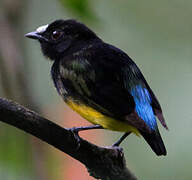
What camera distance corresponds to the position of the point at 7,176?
3199 mm

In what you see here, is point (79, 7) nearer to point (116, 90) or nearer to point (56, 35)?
point (116, 90)

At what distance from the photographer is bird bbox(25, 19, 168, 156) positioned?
11.3 feet

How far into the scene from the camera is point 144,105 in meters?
3.64

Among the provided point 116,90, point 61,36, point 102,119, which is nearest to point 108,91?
point 116,90

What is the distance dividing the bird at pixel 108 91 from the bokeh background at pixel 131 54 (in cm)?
23

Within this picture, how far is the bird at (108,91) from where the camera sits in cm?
345

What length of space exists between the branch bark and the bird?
0.76ft

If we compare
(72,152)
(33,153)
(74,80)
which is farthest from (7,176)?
(74,80)

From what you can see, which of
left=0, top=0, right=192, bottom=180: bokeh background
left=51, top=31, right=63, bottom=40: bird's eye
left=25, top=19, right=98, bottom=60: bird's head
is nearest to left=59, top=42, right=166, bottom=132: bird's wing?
left=0, top=0, right=192, bottom=180: bokeh background

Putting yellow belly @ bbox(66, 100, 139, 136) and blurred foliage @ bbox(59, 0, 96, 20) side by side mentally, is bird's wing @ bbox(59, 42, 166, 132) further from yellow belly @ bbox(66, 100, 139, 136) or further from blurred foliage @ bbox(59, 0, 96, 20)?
blurred foliage @ bbox(59, 0, 96, 20)

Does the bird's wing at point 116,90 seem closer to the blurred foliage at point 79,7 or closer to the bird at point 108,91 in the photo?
the bird at point 108,91

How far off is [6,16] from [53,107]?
5.40ft

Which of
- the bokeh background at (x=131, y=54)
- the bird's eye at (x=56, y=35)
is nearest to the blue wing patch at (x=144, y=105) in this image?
the bokeh background at (x=131, y=54)

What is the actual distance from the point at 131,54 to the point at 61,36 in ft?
6.95
